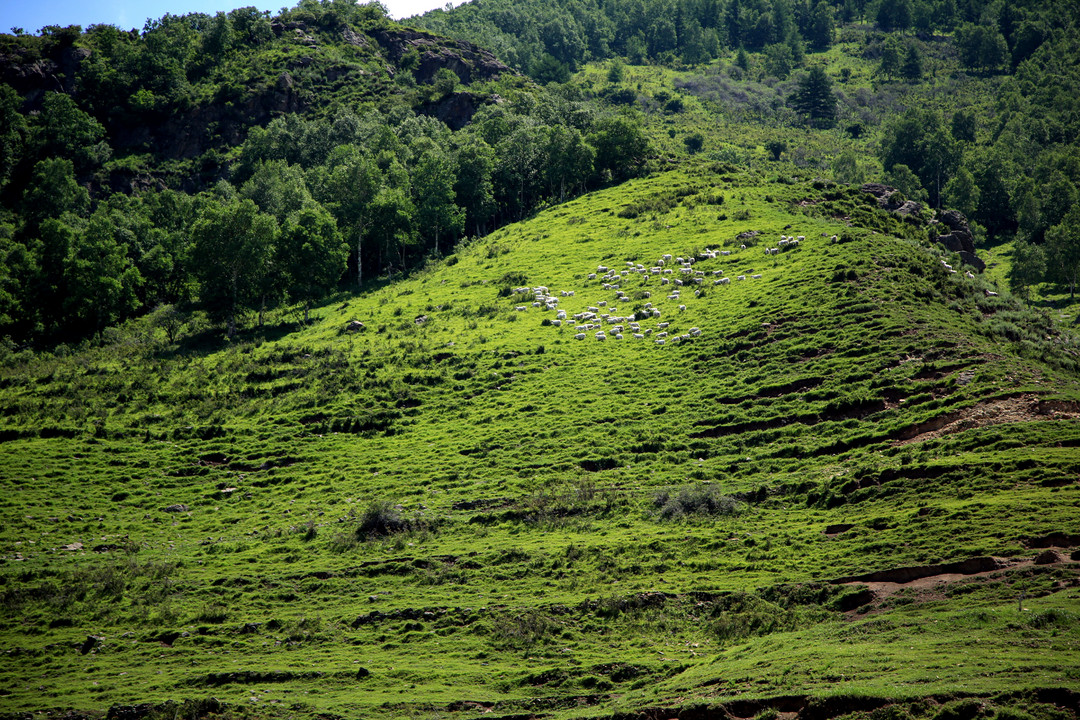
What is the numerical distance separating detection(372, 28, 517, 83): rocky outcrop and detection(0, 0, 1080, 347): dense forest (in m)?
0.58

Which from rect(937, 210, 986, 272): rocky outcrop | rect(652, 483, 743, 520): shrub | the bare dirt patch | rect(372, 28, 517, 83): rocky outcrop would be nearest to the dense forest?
rect(372, 28, 517, 83): rocky outcrop

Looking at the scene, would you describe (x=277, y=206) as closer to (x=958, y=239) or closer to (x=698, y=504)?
(x=698, y=504)

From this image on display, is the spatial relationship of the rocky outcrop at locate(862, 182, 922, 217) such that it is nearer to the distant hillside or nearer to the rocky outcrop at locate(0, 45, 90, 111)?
the distant hillside

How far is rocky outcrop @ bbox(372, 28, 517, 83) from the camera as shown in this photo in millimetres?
189750

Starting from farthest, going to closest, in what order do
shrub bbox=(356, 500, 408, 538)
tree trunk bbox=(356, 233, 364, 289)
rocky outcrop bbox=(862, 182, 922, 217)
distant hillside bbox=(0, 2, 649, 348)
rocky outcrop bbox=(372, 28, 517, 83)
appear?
1. rocky outcrop bbox=(372, 28, 517, 83)
2. tree trunk bbox=(356, 233, 364, 289)
3. rocky outcrop bbox=(862, 182, 922, 217)
4. distant hillside bbox=(0, 2, 649, 348)
5. shrub bbox=(356, 500, 408, 538)

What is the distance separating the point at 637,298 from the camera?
80.6 meters

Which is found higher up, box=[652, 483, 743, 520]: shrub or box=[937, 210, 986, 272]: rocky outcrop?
box=[937, 210, 986, 272]: rocky outcrop

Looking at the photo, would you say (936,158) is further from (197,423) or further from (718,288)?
(197,423)

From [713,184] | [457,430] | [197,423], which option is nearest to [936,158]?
[713,184]

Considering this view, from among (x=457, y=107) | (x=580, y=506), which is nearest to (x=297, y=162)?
(x=457, y=107)

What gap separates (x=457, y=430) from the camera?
204 ft

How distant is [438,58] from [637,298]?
136 meters

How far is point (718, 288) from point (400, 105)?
105 m

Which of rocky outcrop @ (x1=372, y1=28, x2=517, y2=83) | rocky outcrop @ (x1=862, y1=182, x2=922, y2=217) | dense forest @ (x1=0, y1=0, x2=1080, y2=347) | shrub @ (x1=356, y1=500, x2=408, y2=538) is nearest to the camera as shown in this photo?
shrub @ (x1=356, y1=500, x2=408, y2=538)
